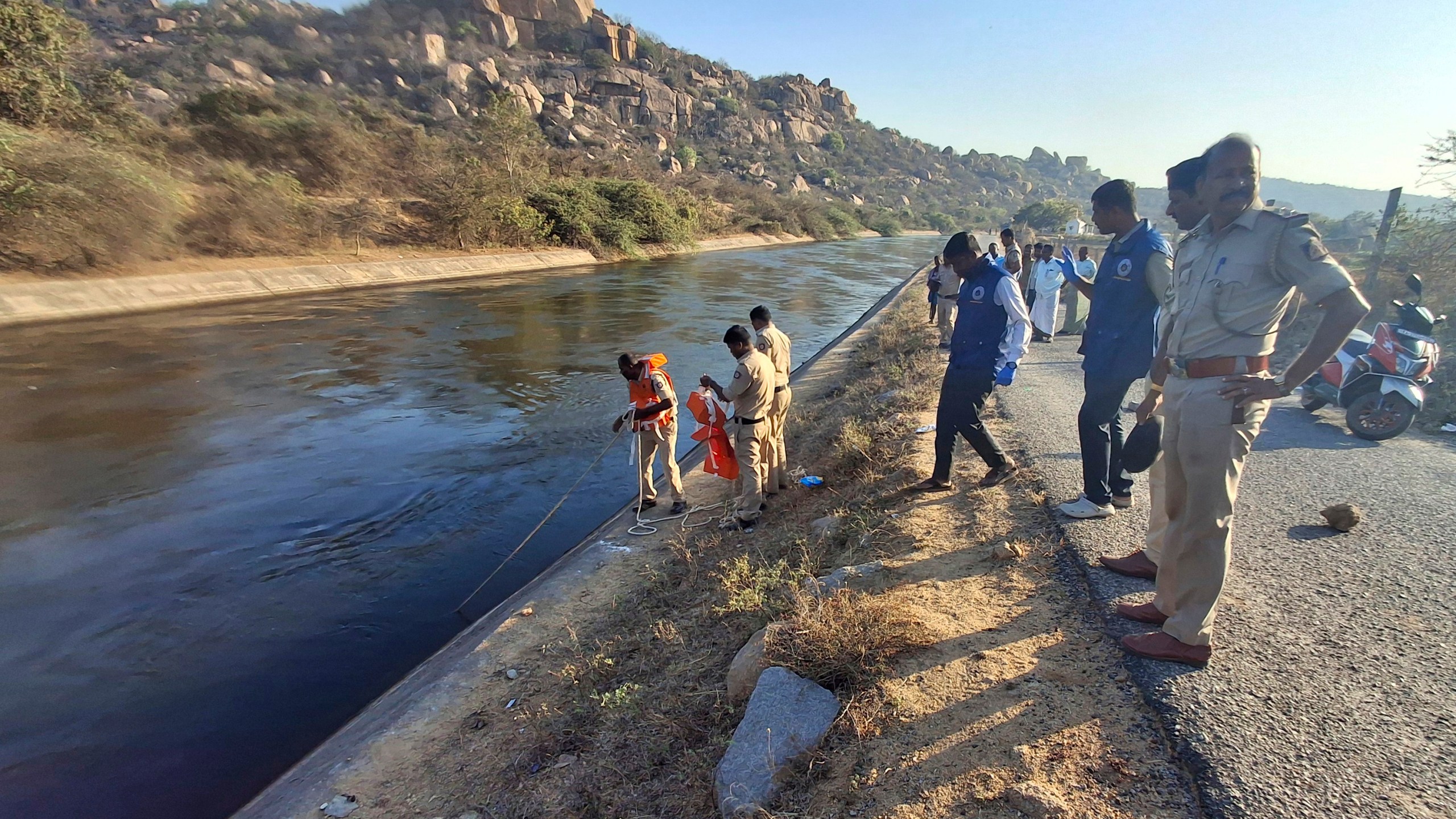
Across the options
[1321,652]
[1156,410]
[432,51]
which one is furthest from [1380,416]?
[432,51]

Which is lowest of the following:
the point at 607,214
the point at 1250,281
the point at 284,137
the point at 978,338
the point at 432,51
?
the point at 978,338

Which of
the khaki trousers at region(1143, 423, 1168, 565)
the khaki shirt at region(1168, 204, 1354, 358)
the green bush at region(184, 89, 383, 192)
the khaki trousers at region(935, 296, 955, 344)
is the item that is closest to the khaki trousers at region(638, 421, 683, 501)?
the khaki trousers at region(1143, 423, 1168, 565)

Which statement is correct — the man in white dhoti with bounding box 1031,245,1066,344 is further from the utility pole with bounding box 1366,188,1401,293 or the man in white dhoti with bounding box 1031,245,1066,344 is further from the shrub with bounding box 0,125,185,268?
the shrub with bounding box 0,125,185,268

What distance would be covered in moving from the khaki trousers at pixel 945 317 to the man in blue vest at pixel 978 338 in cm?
689

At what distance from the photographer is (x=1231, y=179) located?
8.54ft

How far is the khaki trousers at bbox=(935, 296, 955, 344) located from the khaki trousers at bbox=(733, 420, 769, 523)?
6.46 m

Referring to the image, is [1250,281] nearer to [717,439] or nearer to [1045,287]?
[717,439]

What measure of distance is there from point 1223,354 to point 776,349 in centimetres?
423

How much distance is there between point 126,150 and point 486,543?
93.6 ft

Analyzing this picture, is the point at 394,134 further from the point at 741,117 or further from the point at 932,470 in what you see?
the point at 741,117

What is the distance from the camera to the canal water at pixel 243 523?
4.07 metres

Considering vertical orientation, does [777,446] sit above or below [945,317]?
below

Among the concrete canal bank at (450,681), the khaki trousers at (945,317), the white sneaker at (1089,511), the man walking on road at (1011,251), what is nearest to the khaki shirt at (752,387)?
the concrete canal bank at (450,681)

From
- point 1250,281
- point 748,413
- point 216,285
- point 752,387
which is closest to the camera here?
point 1250,281
